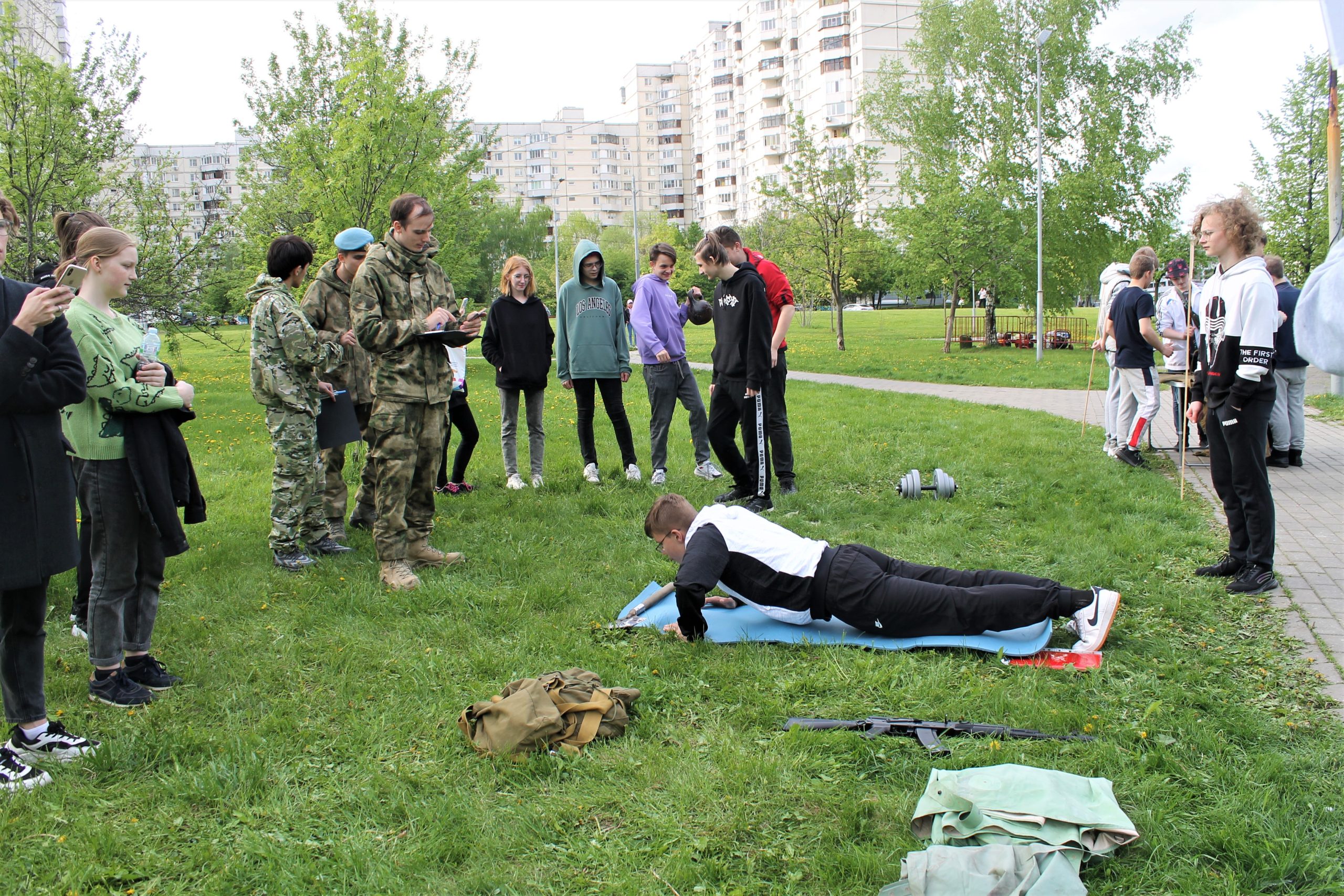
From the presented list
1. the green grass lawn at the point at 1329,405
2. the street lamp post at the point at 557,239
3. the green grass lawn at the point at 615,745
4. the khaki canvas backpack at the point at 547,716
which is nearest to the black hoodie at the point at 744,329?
the green grass lawn at the point at 615,745

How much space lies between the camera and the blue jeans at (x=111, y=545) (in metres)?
3.93

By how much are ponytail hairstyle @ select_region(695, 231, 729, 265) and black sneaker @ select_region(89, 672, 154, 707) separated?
498cm

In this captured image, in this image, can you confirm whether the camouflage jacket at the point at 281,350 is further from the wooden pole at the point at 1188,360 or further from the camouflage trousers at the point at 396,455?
Result: the wooden pole at the point at 1188,360

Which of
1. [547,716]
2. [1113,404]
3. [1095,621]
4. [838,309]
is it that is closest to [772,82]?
[838,309]

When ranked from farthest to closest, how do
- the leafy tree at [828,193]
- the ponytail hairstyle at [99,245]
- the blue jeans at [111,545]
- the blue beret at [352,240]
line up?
the leafy tree at [828,193] → the blue beret at [352,240] → the blue jeans at [111,545] → the ponytail hairstyle at [99,245]

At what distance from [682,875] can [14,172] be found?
14568mm

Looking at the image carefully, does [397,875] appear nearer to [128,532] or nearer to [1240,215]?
[128,532]

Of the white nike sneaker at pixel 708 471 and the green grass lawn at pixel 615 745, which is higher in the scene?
the white nike sneaker at pixel 708 471

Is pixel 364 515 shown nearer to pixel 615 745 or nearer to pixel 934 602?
pixel 615 745

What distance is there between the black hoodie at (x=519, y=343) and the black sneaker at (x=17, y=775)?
5359mm

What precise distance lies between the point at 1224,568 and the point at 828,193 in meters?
24.0

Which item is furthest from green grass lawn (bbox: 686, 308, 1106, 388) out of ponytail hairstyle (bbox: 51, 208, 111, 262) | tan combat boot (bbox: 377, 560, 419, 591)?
ponytail hairstyle (bbox: 51, 208, 111, 262)

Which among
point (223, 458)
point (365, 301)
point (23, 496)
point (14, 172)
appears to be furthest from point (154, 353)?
point (14, 172)

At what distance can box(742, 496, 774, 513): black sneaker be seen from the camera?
7.27m
